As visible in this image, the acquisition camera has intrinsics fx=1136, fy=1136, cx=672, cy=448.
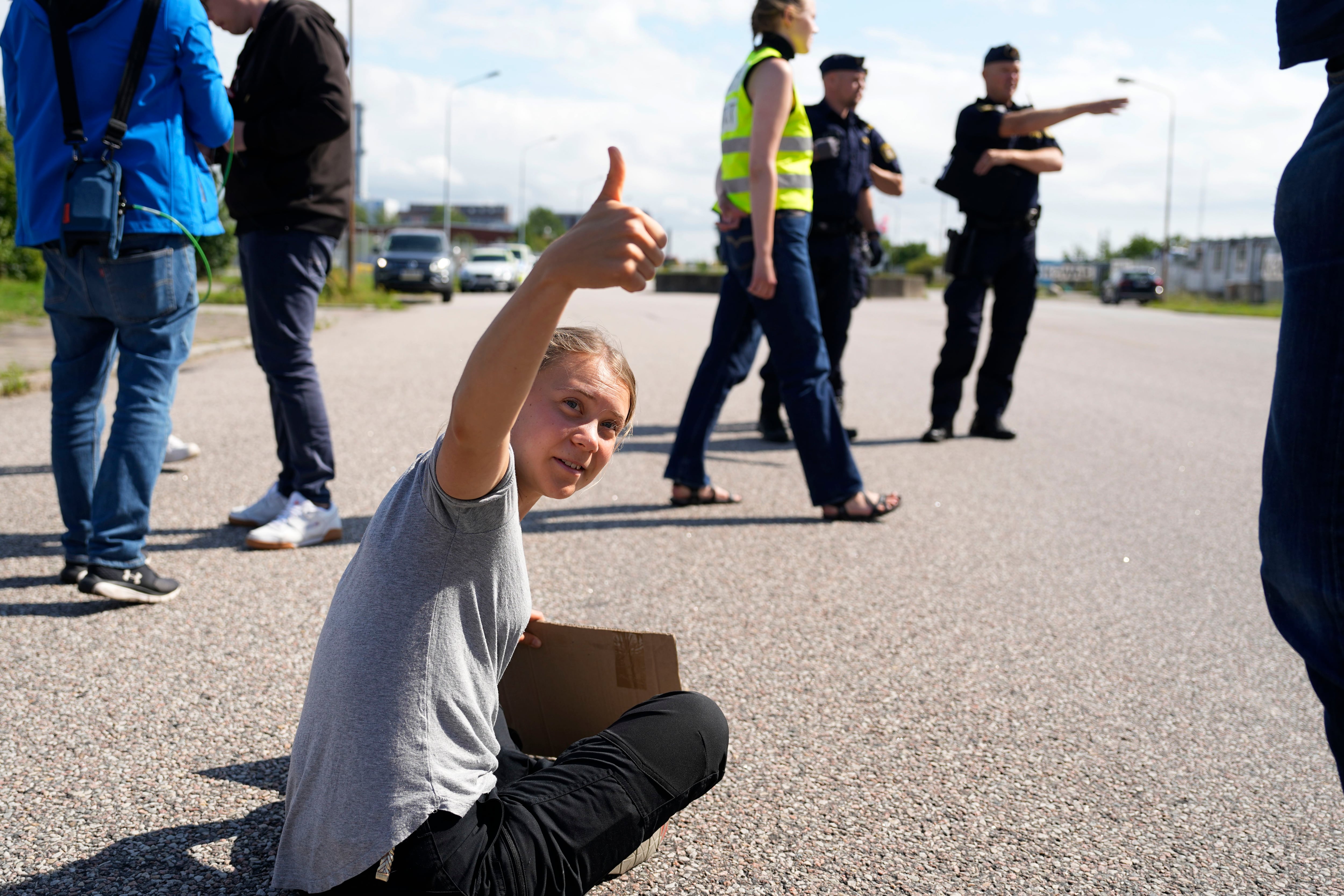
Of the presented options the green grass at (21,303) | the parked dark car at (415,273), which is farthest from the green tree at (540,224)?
the green grass at (21,303)

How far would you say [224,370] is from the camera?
30.8ft

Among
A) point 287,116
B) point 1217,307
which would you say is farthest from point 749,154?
point 1217,307

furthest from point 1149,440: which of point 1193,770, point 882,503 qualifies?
point 1193,770

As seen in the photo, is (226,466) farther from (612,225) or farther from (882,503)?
(612,225)

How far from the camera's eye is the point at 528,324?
140cm

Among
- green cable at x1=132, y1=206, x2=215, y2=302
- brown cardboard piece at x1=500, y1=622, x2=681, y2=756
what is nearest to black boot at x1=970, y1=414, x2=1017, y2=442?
green cable at x1=132, y1=206, x2=215, y2=302

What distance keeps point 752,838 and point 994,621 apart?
1.61 m

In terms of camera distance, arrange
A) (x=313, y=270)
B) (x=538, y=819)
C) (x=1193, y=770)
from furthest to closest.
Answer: (x=313, y=270) → (x=1193, y=770) → (x=538, y=819)

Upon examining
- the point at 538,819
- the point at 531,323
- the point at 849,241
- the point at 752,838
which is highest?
the point at 849,241

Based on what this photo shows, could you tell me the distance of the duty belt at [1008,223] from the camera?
21.9ft

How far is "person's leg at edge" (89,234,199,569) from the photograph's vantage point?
324cm

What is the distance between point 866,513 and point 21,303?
13.9 metres

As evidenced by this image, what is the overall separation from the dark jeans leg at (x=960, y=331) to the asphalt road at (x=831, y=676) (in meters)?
0.64

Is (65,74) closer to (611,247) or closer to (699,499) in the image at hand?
(611,247)
